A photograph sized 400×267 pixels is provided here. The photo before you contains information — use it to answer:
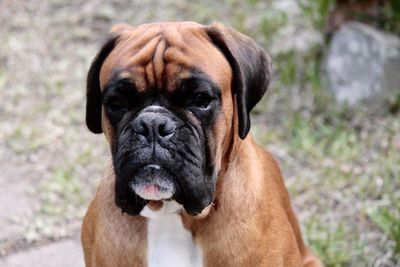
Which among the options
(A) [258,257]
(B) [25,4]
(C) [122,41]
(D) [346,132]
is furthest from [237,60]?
(B) [25,4]

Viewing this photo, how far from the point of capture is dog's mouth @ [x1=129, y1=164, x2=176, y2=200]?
122 inches

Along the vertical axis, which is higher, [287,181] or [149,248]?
[149,248]

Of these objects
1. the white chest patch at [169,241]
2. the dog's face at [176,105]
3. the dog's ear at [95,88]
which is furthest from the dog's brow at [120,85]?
the white chest patch at [169,241]

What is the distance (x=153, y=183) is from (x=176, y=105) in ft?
1.02

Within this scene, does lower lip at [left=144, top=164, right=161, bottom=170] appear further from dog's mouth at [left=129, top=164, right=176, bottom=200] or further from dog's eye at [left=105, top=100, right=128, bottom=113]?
dog's eye at [left=105, top=100, right=128, bottom=113]

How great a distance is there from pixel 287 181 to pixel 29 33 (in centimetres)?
308

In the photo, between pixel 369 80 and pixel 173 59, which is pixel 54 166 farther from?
pixel 173 59

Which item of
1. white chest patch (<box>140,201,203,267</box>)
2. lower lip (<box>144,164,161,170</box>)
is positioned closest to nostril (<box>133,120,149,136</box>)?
lower lip (<box>144,164,161,170</box>)

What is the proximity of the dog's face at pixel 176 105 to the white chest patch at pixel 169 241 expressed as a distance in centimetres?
14

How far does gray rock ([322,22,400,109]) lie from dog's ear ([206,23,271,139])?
269cm

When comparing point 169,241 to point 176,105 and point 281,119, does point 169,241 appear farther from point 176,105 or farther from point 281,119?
point 281,119

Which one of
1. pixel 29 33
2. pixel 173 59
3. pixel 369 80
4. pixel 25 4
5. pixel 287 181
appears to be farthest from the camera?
pixel 25 4

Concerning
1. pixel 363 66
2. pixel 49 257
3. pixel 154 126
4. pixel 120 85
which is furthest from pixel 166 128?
pixel 363 66

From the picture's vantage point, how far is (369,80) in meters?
6.02
